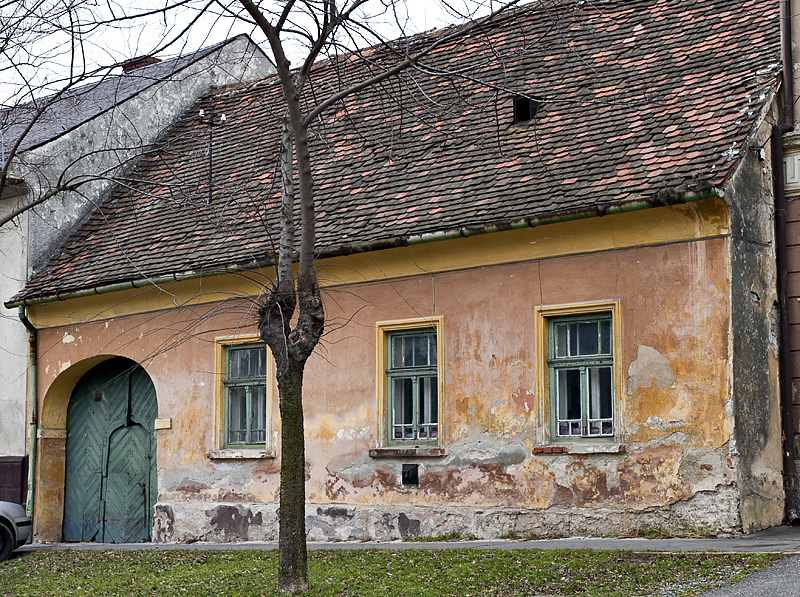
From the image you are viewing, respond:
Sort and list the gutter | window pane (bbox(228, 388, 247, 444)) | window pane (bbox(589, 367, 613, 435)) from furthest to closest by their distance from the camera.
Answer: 1. window pane (bbox(228, 388, 247, 444))
2. window pane (bbox(589, 367, 613, 435))
3. the gutter

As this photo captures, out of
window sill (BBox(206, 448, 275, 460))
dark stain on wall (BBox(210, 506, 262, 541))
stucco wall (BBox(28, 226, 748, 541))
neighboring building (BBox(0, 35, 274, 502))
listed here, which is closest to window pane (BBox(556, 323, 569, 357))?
stucco wall (BBox(28, 226, 748, 541))

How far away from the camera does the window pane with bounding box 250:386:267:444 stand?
44.0 feet

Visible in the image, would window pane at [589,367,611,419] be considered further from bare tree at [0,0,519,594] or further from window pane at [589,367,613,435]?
bare tree at [0,0,519,594]

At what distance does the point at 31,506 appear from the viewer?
15.3 metres

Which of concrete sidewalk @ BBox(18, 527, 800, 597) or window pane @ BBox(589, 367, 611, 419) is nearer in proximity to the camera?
concrete sidewalk @ BBox(18, 527, 800, 597)

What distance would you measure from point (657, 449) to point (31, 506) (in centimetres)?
998

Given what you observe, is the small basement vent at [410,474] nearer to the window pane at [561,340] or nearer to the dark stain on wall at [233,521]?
the window pane at [561,340]

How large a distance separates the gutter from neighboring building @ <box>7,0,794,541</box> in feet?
0.11

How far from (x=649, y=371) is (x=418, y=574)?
11.2ft

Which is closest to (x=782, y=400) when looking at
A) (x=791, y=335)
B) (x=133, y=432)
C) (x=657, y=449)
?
(x=791, y=335)

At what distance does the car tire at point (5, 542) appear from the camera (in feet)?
41.2

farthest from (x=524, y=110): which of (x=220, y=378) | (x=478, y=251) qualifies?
(x=220, y=378)

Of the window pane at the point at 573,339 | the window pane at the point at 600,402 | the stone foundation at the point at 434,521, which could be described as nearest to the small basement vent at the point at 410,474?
the stone foundation at the point at 434,521

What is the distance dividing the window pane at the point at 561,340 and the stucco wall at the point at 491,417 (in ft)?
0.92
